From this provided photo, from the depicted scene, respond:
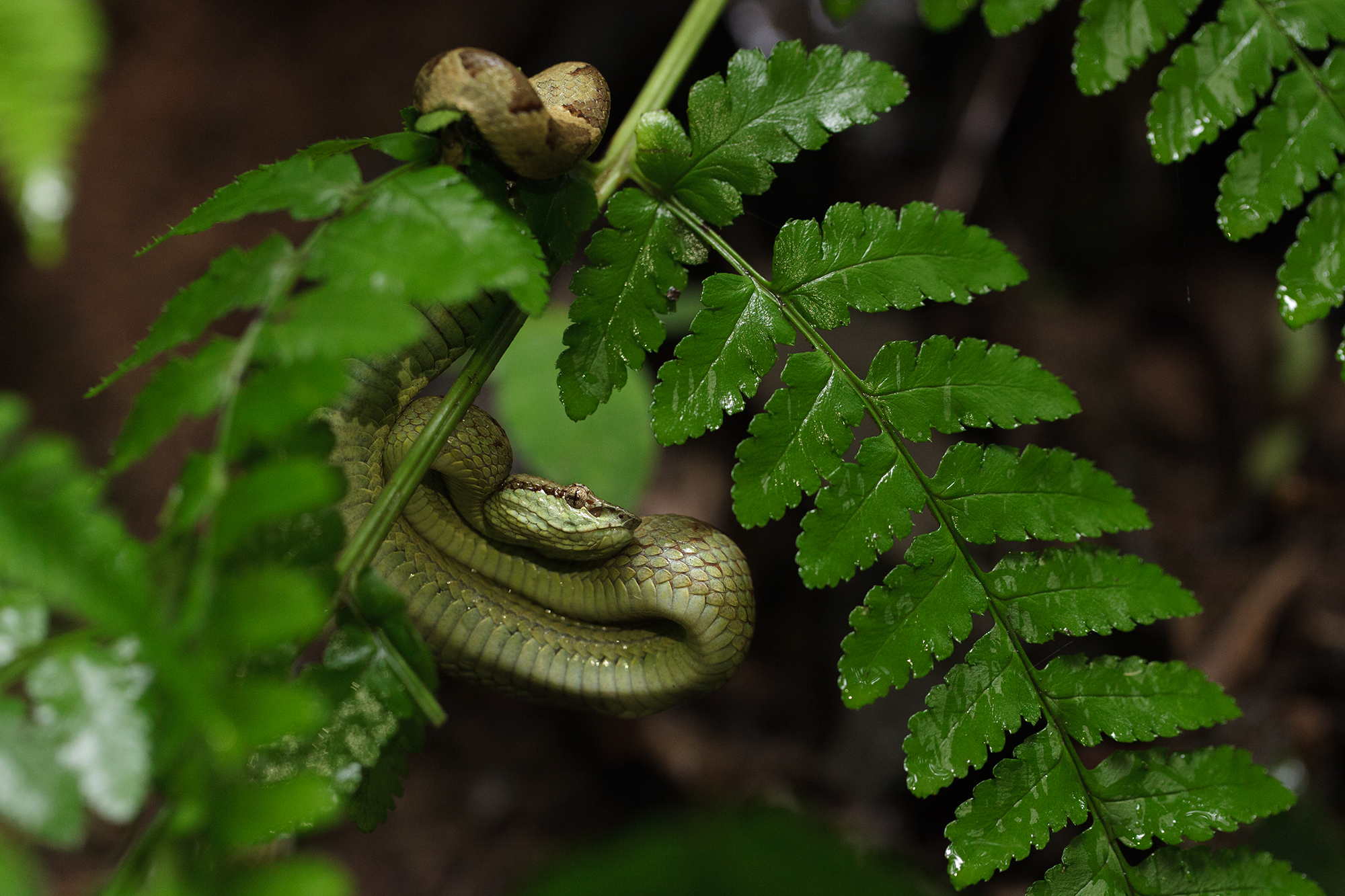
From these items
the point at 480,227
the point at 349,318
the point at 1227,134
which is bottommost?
the point at 349,318

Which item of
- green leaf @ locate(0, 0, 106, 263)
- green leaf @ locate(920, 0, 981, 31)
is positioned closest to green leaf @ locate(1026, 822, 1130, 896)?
green leaf @ locate(920, 0, 981, 31)

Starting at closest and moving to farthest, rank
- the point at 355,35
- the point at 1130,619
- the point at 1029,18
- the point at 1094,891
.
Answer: the point at 1094,891
the point at 1130,619
the point at 1029,18
the point at 355,35

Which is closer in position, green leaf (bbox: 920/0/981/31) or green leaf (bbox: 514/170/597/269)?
green leaf (bbox: 514/170/597/269)

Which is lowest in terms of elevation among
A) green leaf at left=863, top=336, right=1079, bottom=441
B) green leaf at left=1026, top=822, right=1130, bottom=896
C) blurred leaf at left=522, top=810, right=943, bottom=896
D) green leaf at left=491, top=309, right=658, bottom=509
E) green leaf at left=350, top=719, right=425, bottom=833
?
green leaf at left=491, top=309, right=658, bottom=509

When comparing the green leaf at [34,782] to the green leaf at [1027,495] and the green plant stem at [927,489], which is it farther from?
the green leaf at [1027,495]

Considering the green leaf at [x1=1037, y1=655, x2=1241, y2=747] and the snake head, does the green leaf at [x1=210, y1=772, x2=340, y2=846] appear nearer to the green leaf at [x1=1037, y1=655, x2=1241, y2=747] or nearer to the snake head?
the snake head

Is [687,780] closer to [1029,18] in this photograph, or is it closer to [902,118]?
[1029,18]

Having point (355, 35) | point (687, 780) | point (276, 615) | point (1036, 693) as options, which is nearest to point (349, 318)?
point (276, 615)
